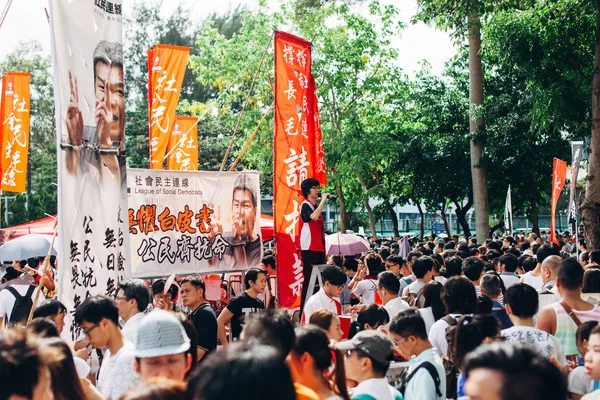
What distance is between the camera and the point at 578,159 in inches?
516

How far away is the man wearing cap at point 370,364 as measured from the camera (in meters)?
3.94

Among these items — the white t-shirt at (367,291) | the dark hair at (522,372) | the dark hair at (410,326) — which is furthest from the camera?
the white t-shirt at (367,291)

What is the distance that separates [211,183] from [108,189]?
373cm

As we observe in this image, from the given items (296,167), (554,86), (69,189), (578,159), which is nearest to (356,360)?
(69,189)

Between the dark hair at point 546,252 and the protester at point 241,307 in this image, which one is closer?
the protester at point 241,307

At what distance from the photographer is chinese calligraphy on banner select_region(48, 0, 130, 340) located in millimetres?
5562

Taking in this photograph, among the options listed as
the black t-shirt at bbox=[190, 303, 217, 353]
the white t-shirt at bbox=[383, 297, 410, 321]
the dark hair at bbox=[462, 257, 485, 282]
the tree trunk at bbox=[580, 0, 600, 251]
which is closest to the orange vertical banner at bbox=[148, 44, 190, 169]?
the tree trunk at bbox=[580, 0, 600, 251]

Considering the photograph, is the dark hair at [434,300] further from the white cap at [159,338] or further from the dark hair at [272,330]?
the white cap at [159,338]

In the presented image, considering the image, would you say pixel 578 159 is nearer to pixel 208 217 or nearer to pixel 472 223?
pixel 208 217

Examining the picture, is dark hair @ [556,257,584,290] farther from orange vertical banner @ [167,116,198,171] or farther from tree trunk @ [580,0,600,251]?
orange vertical banner @ [167,116,198,171]

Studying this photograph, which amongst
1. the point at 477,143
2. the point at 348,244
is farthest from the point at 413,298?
the point at 477,143

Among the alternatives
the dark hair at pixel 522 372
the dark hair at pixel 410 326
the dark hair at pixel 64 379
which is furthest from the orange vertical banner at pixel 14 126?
the dark hair at pixel 522 372

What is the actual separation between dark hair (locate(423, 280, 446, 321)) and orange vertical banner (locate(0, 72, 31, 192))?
14.9m

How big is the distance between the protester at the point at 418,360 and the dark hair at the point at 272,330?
3.50 ft
